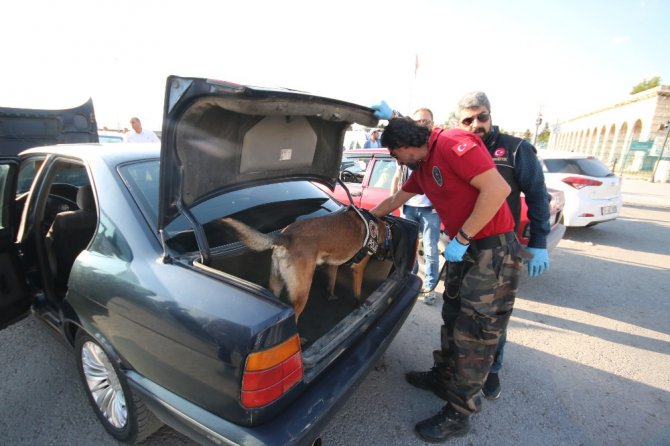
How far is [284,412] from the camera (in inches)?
53.8

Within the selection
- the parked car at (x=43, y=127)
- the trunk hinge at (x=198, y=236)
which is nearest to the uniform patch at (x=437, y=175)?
the trunk hinge at (x=198, y=236)

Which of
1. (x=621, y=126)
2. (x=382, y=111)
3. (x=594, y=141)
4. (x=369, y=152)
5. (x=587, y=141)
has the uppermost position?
(x=621, y=126)

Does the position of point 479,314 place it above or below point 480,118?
below

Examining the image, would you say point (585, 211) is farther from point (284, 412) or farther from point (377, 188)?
point (284, 412)

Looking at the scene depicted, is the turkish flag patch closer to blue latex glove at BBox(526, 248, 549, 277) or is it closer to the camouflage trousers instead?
the camouflage trousers

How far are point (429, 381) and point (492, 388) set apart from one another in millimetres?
432

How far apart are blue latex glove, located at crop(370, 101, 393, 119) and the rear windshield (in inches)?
216

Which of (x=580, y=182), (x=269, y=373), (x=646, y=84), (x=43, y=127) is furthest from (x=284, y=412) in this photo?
(x=646, y=84)

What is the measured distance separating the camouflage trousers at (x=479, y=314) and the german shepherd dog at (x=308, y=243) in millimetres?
700

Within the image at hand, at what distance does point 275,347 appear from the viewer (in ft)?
4.15

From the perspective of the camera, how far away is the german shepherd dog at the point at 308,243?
1.95 m

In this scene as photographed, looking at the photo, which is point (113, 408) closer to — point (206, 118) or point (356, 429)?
point (356, 429)

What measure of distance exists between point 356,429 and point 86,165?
7.45 ft

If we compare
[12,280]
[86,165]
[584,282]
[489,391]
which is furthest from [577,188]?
[12,280]
